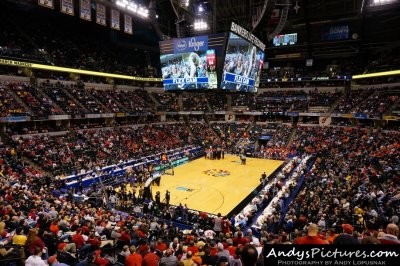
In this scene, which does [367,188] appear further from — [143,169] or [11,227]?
[143,169]

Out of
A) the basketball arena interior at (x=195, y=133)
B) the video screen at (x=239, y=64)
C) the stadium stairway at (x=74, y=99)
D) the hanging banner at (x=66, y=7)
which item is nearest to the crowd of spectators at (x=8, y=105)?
the basketball arena interior at (x=195, y=133)

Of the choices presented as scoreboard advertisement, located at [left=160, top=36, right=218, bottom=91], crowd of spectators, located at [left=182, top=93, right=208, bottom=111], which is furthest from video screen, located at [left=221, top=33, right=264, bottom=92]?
crowd of spectators, located at [left=182, top=93, right=208, bottom=111]

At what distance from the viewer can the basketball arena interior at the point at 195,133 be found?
8273 mm

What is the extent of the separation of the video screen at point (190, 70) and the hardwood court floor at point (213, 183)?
8.21 m

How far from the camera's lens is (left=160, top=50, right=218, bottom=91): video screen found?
60.2ft

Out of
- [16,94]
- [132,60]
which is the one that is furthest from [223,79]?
[132,60]

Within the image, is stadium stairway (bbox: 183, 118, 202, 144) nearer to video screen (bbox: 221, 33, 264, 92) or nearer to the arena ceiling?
the arena ceiling

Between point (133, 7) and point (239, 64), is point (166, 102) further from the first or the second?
point (239, 64)

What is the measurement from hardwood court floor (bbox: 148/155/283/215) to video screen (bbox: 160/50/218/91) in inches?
323

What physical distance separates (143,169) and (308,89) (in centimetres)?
3526

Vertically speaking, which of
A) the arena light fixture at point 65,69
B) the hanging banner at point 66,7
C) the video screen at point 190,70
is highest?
the hanging banner at point 66,7

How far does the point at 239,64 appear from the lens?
1895cm

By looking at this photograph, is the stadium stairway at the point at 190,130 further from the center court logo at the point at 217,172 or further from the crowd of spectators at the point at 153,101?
the center court logo at the point at 217,172

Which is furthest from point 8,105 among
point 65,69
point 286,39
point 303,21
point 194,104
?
point 286,39
